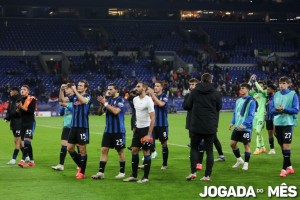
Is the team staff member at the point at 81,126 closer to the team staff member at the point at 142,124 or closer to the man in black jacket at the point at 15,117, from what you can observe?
the team staff member at the point at 142,124

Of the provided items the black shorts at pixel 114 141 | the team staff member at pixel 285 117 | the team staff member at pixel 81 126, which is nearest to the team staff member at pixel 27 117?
the team staff member at pixel 81 126

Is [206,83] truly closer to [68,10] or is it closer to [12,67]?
[12,67]

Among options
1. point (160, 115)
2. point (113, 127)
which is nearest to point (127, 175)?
point (113, 127)

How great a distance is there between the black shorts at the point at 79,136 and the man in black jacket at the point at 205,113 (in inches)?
102

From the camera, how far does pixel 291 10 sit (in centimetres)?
7425

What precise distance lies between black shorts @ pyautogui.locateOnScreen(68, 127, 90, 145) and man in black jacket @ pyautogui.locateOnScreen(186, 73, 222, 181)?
2.59m

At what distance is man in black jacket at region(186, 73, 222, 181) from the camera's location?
50.0ft

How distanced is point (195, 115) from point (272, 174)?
9.39 feet

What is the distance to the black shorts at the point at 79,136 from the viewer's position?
16438 mm

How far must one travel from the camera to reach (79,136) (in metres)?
16.5

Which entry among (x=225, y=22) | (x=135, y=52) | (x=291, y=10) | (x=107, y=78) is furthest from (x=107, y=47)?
(x=291, y=10)

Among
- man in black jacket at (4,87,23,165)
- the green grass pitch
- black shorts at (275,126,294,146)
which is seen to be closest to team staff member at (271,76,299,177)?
black shorts at (275,126,294,146)

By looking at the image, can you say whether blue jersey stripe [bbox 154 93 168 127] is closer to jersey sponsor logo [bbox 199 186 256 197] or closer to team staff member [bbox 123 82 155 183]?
team staff member [bbox 123 82 155 183]

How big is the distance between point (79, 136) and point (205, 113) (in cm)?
313
